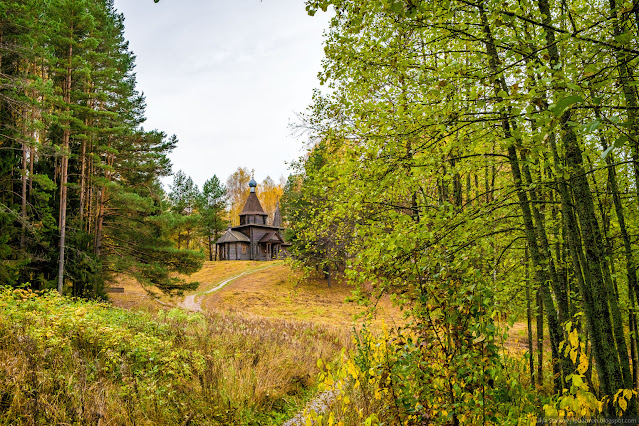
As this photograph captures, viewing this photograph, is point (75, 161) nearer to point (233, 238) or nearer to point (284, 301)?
point (284, 301)

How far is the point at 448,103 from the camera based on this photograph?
128 inches

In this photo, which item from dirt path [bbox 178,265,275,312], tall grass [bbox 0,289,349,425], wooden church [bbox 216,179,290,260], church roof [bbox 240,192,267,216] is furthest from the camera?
church roof [bbox 240,192,267,216]

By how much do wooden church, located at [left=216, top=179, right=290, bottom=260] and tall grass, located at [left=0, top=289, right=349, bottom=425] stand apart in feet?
110

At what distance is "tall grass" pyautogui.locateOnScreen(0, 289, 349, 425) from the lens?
3.82 meters

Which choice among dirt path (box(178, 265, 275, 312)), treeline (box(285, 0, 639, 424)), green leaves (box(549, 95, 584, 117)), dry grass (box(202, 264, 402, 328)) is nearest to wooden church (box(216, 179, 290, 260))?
dirt path (box(178, 265, 275, 312))

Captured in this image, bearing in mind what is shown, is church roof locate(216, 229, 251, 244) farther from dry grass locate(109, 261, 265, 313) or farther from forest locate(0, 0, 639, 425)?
forest locate(0, 0, 639, 425)

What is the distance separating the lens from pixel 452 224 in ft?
12.6

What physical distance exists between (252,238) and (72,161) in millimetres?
26359

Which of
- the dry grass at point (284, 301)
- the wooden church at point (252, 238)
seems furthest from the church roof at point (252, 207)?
the dry grass at point (284, 301)

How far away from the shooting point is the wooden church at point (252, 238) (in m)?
40.9

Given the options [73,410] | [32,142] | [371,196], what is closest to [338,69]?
[371,196]

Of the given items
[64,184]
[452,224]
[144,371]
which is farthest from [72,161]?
[452,224]

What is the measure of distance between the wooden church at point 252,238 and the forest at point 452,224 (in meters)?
28.3

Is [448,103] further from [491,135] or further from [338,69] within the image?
[338,69]
